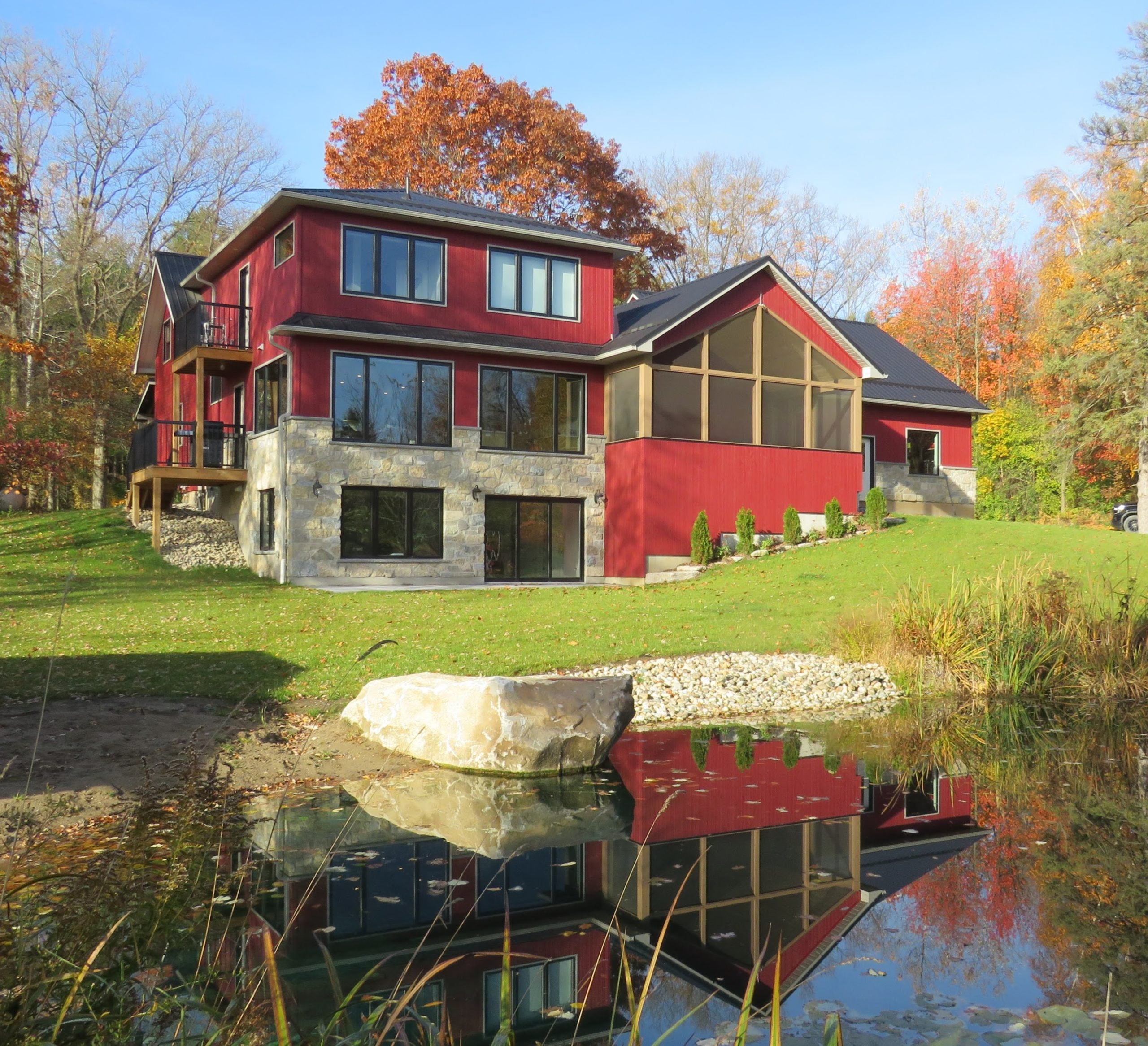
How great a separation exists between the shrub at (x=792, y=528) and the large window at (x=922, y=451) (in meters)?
7.53

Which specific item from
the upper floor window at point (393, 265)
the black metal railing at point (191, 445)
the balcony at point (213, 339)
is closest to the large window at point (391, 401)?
the upper floor window at point (393, 265)

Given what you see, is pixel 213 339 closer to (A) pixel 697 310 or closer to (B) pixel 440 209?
(B) pixel 440 209

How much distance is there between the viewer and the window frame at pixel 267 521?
72.0 feet

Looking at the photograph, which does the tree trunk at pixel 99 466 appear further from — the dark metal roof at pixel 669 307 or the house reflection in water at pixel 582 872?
the house reflection in water at pixel 582 872

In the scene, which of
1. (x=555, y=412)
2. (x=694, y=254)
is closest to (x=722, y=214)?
(x=694, y=254)

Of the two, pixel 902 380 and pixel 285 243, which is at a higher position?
pixel 285 243

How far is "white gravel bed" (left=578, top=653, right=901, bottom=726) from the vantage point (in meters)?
11.0

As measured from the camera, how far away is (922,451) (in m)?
29.5

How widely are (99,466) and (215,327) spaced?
12.1 m

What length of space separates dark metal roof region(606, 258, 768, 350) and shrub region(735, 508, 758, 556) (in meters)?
4.38

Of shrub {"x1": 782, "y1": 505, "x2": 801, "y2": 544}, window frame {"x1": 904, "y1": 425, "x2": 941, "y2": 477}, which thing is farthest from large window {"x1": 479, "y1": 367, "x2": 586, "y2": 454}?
window frame {"x1": 904, "y1": 425, "x2": 941, "y2": 477}

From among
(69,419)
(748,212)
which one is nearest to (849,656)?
(69,419)

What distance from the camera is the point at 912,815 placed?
7.33 m

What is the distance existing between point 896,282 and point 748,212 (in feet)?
23.5
